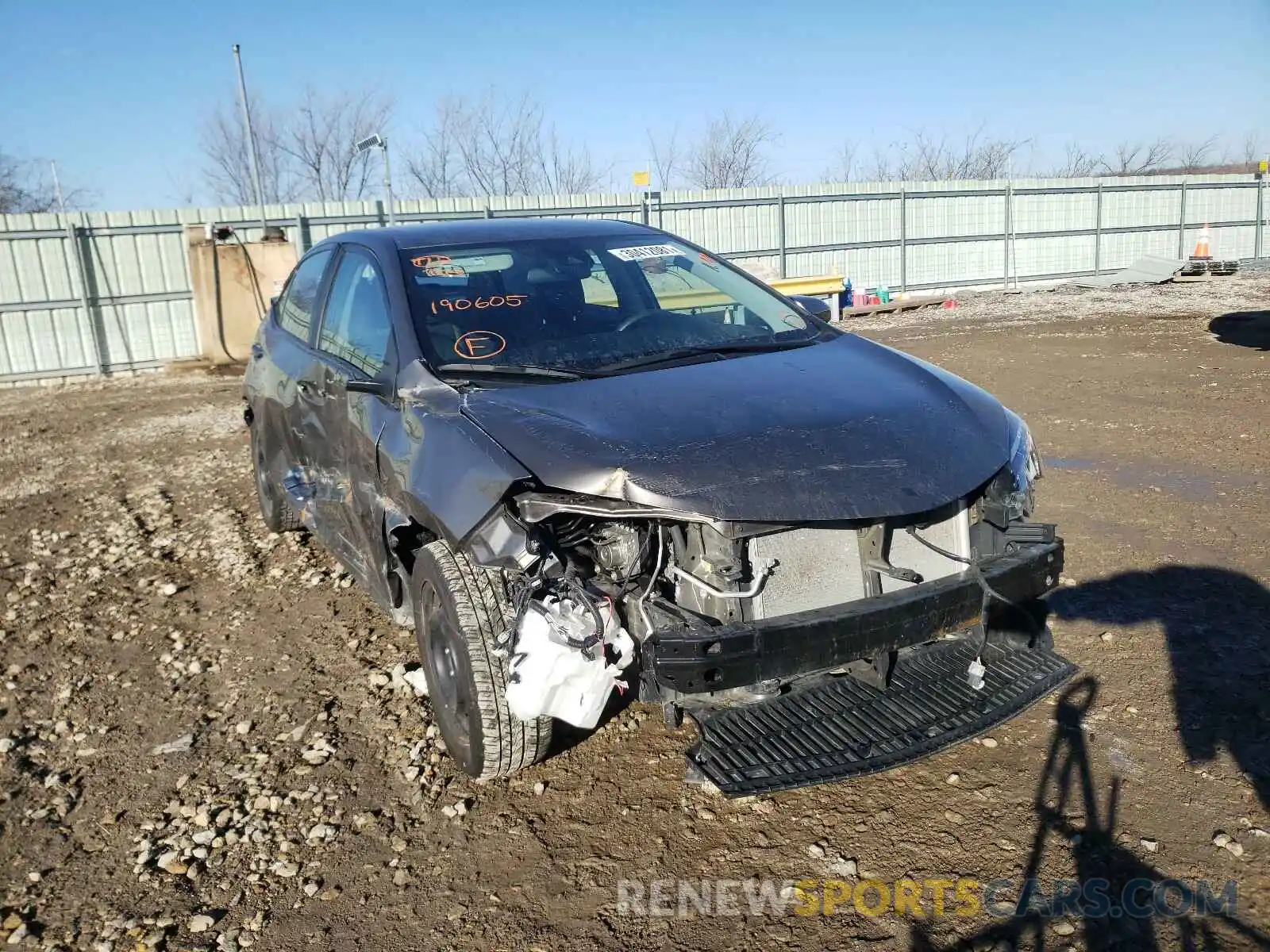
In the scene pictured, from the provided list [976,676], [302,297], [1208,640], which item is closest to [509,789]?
[976,676]

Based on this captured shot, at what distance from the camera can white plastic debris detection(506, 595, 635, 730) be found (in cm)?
264

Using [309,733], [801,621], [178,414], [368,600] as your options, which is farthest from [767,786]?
[178,414]

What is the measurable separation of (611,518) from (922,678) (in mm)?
1136

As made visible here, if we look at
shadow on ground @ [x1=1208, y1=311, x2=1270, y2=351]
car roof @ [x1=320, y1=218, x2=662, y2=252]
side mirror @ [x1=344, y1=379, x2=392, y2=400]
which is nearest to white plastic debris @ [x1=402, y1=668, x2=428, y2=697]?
side mirror @ [x1=344, y1=379, x2=392, y2=400]

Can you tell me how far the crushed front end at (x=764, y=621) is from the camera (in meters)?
2.57

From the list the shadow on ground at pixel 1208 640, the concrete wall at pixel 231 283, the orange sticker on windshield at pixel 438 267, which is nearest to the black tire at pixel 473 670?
the orange sticker on windshield at pixel 438 267

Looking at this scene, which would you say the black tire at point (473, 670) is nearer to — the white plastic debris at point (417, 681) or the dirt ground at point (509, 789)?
the dirt ground at point (509, 789)

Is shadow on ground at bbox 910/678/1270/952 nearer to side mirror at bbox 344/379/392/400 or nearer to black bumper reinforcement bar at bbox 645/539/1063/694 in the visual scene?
black bumper reinforcement bar at bbox 645/539/1063/694

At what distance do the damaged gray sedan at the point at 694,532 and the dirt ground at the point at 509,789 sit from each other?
30cm

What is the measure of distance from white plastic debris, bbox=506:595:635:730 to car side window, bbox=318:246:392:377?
1.29 meters

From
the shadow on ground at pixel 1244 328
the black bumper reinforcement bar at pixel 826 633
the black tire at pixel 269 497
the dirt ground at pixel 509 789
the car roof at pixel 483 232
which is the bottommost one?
the dirt ground at pixel 509 789

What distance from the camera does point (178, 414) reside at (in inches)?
430

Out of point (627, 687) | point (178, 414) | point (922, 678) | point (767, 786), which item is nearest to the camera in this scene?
point (767, 786)

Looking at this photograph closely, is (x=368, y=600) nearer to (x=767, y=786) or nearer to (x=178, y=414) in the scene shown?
(x=767, y=786)
